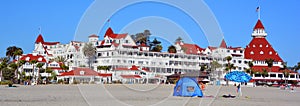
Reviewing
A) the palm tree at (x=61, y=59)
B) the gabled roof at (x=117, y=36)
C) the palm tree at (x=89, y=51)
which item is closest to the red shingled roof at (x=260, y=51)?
the gabled roof at (x=117, y=36)

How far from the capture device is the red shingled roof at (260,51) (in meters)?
116

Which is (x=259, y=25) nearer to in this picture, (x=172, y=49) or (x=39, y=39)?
(x=172, y=49)

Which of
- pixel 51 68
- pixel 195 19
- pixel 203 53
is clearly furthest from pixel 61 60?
pixel 195 19

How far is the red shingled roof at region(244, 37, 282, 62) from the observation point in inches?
4569

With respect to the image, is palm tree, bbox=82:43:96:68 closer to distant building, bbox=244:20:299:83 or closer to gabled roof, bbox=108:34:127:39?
gabled roof, bbox=108:34:127:39

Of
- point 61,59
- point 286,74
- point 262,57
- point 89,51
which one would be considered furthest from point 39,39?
point 286,74

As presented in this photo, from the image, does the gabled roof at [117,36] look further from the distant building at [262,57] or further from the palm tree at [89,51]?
the distant building at [262,57]

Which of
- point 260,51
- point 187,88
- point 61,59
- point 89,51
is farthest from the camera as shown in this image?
point 260,51

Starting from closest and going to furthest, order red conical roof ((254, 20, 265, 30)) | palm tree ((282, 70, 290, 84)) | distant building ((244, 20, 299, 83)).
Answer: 1. palm tree ((282, 70, 290, 84))
2. distant building ((244, 20, 299, 83))
3. red conical roof ((254, 20, 265, 30))

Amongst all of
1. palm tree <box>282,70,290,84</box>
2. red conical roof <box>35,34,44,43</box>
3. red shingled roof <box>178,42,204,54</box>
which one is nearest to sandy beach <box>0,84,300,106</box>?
red shingled roof <box>178,42,204,54</box>

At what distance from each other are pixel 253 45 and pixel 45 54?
184 feet

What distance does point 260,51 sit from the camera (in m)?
117

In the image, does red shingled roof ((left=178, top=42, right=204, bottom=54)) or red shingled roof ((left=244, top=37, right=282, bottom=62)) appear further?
red shingled roof ((left=244, top=37, right=282, bottom=62))

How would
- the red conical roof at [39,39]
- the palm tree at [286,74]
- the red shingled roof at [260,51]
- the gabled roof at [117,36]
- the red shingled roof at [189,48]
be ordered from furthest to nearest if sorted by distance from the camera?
the red conical roof at [39,39]
the red shingled roof at [260,51]
the palm tree at [286,74]
the red shingled roof at [189,48]
the gabled roof at [117,36]
